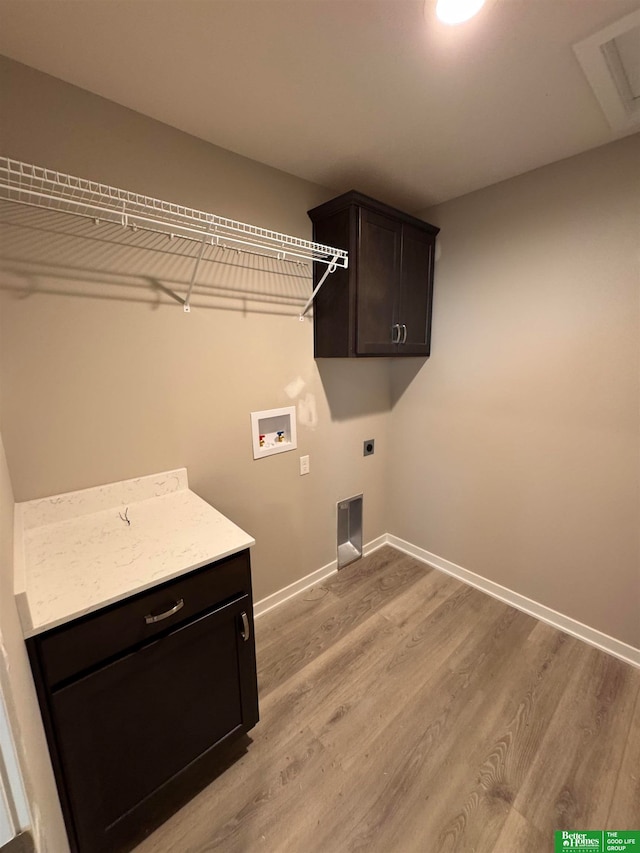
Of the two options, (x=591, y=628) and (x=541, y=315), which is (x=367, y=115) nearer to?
(x=541, y=315)

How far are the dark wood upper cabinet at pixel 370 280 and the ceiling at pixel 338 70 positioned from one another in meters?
0.25

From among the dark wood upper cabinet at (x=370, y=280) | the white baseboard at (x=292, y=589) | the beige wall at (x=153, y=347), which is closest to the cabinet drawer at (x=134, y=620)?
the beige wall at (x=153, y=347)

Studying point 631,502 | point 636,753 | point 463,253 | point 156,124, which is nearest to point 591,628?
point 636,753

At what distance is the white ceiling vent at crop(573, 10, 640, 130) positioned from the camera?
3.58 ft

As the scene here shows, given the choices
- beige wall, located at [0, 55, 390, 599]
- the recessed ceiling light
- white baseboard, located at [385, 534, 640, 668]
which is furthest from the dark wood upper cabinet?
white baseboard, located at [385, 534, 640, 668]

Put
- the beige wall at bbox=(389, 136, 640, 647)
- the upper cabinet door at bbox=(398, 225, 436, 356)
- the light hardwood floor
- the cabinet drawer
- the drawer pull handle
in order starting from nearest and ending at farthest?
the cabinet drawer
the drawer pull handle
the light hardwood floor
the beige wall at bbox=(389, 136, 640, 647)
the upper cabinet door at bbox=(398, 225, 436, 356)

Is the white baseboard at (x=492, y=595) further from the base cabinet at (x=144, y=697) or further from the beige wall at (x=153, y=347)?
the base cabinet at (x=144, y=697)

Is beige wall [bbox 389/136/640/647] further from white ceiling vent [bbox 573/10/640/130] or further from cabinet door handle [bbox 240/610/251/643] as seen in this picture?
cabinet door handle [bbox 240/610/251/643]

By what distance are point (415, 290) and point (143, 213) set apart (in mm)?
1500

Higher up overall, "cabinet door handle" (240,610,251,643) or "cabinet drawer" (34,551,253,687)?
"cabinet drawer" (34,551,253,687)

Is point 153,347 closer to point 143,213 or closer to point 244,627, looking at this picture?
point 143,213

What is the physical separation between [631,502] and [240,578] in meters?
1.84

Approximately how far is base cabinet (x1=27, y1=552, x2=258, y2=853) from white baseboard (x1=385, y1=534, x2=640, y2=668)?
1.63 metres

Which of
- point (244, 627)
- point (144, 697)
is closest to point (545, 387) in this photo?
point (244, 627)
